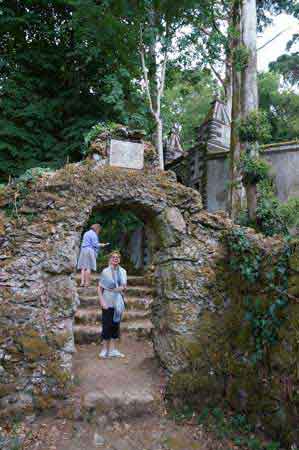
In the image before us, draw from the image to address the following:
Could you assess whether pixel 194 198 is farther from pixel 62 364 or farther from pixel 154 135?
pixel 154 135

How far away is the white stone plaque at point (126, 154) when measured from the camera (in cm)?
502

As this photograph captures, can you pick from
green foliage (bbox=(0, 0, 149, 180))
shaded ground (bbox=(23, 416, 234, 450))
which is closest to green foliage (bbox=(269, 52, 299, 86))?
green foliage (bbox=(0, 0, 149, 180))

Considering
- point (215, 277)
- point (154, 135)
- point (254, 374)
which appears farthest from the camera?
point (154, 135)

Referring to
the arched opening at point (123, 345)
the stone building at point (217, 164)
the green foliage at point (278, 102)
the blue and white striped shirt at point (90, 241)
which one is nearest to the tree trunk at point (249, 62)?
the stone building at point (217, 164)

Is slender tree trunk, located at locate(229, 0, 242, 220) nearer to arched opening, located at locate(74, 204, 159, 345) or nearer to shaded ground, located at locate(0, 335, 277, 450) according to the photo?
arched opening, located at locate(74, 204, 159, 345)

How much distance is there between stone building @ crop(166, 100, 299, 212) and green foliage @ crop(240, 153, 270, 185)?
276 centimetres

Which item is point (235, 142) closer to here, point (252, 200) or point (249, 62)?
point (249, 62)

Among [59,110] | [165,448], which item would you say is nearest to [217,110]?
[59,110]

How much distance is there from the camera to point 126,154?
507 centimetres

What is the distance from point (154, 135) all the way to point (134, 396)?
22.3 feet

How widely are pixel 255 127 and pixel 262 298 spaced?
4.03 meters

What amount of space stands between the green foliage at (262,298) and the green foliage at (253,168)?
2644 mm

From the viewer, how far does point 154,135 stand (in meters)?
9.45

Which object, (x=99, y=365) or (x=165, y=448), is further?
(x=99, y=365)
